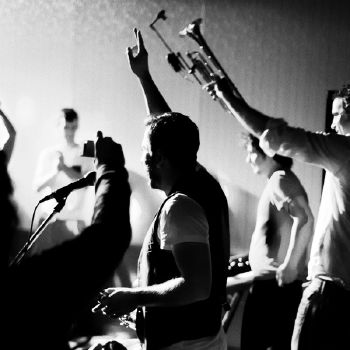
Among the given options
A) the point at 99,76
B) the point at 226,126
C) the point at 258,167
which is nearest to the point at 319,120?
the point at 226,126

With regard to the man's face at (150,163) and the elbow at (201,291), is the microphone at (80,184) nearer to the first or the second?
the man's face at (150,163)

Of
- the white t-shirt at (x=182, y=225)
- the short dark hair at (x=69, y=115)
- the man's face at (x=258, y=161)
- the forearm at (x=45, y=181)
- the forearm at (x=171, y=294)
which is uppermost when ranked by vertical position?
the short dark hair at (x=69, y=115)

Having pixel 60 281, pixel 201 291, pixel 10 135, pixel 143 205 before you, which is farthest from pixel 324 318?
pixel 10 135

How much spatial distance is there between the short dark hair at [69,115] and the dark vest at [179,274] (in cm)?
272

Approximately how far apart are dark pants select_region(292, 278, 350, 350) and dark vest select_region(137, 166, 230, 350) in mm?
644

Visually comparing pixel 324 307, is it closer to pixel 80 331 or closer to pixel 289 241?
pixel 289 241

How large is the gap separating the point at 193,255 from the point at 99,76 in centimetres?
304

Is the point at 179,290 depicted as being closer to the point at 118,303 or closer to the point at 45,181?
the point at 118,303

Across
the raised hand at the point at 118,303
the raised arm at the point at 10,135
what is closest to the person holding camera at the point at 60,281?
the raised hand at the point at 118,303

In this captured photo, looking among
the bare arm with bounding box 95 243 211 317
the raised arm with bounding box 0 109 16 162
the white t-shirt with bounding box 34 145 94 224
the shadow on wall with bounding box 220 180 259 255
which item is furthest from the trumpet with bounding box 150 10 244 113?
the bare arm with bounding box 95 243 211 317

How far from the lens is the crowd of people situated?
0.89 m

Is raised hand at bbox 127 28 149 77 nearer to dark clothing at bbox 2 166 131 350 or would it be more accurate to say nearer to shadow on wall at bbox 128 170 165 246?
dark clothing at bbox 2 166 131 350

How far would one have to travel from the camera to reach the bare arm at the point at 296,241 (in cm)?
287

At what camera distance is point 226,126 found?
4008mm
